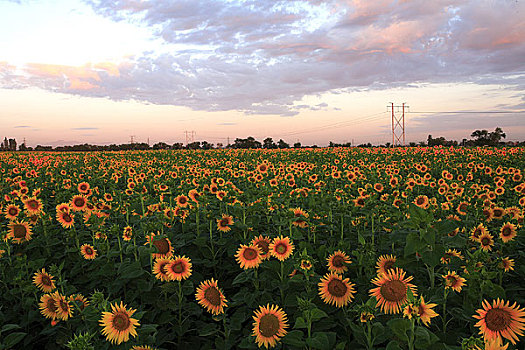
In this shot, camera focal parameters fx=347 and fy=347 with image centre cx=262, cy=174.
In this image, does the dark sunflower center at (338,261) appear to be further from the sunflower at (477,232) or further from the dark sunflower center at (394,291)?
the sunflower at (477,232)

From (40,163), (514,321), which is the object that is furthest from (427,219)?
(40,163)

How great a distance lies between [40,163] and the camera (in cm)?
1249

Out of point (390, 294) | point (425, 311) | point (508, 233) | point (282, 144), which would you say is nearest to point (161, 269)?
point (390, 294)

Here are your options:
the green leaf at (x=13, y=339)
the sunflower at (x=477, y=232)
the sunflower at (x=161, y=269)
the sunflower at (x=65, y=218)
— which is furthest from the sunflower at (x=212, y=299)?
the sunflower at (x=477, y=232)

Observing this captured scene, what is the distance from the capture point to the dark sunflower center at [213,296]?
2.71m

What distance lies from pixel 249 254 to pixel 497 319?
1.82 metres

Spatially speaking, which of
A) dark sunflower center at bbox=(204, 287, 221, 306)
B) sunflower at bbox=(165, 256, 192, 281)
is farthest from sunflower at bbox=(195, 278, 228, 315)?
sunflower at bbox=(165, 256, 192, 281)

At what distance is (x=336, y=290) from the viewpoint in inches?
106

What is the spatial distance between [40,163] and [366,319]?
13.6 m

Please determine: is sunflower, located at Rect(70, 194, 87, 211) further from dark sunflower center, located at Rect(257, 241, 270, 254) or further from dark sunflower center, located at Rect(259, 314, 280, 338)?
dark sunflower center, located at Rect(259, 314, 280, 338)

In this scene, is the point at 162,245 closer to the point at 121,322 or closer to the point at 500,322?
the point at 121,322

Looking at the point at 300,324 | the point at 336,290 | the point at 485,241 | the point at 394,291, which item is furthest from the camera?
the point at 485,241

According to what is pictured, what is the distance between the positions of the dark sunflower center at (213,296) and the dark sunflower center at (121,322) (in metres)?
0.68

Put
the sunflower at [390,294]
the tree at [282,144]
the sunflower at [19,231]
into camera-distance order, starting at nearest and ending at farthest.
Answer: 1. the sunflower at [390,294]
2. the sunflower at [19,231]
3. the tree at [282,144]
